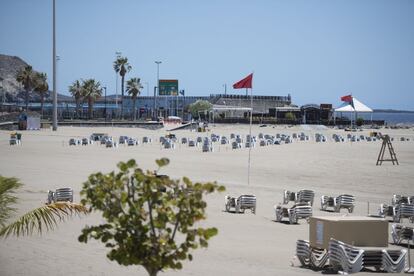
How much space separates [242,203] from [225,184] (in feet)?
26.3

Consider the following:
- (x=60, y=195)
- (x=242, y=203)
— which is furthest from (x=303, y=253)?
(x=60, y=195)

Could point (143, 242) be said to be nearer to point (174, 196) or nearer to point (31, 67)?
point (174, 196)

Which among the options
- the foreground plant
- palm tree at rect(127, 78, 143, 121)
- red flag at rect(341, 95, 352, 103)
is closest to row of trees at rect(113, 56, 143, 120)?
palm tree at rect(127, 78, 143, 121)

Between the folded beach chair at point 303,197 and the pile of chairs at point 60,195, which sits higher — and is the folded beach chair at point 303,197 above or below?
below

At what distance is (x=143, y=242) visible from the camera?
277 inches

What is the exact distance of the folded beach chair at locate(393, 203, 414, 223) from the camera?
65.6ft

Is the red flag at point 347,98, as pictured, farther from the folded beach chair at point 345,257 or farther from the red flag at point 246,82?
the folded beach chair at point 345,257

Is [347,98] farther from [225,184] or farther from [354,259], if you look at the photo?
[354,259]

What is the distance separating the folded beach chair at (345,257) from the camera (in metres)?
12.2

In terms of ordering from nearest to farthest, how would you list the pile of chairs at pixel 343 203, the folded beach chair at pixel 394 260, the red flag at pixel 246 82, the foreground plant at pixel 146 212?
the foreground plant at pixel 146 212, the folded beach chair at pixel 394 260, the pile of chairs at pixel 343 203, the red flag at pixel 246 82

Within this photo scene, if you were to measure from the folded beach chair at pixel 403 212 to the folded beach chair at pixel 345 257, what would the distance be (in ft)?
25.8

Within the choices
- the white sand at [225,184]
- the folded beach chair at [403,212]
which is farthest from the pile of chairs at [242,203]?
the folded beach chair at [403,212]

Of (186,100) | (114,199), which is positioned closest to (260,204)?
(114,199)

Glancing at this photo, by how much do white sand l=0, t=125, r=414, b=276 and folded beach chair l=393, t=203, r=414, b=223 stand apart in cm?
191
